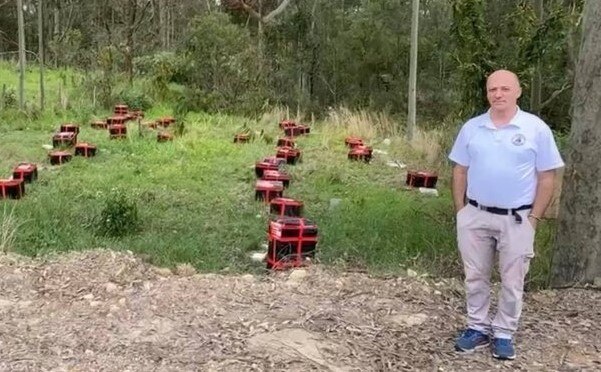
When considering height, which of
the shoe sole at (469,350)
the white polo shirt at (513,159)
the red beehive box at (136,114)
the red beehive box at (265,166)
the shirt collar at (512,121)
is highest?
the shirt collar at (512,121)

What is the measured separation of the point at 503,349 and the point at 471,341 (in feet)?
0.44

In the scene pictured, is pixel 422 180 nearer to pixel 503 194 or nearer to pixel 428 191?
pixel 428 191

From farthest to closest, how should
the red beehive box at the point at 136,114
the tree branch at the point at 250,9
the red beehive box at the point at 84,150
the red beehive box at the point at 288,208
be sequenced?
the tree branch at the point at 250,9, the red beehive box at the point at 136,114, the red beehive box at the point at 84,150, the red beehive box at the point at 288,208

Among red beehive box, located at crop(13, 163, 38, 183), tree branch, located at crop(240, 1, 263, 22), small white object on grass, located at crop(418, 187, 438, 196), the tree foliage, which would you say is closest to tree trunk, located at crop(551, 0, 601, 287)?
small white object on grass, located at crop(418, 187, 438, 196)

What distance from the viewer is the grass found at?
5.07 m

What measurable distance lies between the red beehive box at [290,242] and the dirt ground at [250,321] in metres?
0.57

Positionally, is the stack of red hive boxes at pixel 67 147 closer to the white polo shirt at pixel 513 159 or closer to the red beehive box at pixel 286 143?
the red beehive box at pixel 286 143

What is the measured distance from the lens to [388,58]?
17.9 metres

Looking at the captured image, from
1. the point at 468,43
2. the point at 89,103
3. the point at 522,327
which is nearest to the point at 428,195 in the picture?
the point at 468,43

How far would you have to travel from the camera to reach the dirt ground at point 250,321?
2824 millimetres

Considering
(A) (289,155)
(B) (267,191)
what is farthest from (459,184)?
(A) (289,155)

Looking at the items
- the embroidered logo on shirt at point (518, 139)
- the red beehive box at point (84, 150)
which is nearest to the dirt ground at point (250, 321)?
the embroidered logo on shirt at point (518, 139)

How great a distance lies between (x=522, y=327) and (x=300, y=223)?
1.77 m

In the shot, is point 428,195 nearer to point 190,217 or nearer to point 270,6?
point 190,217
